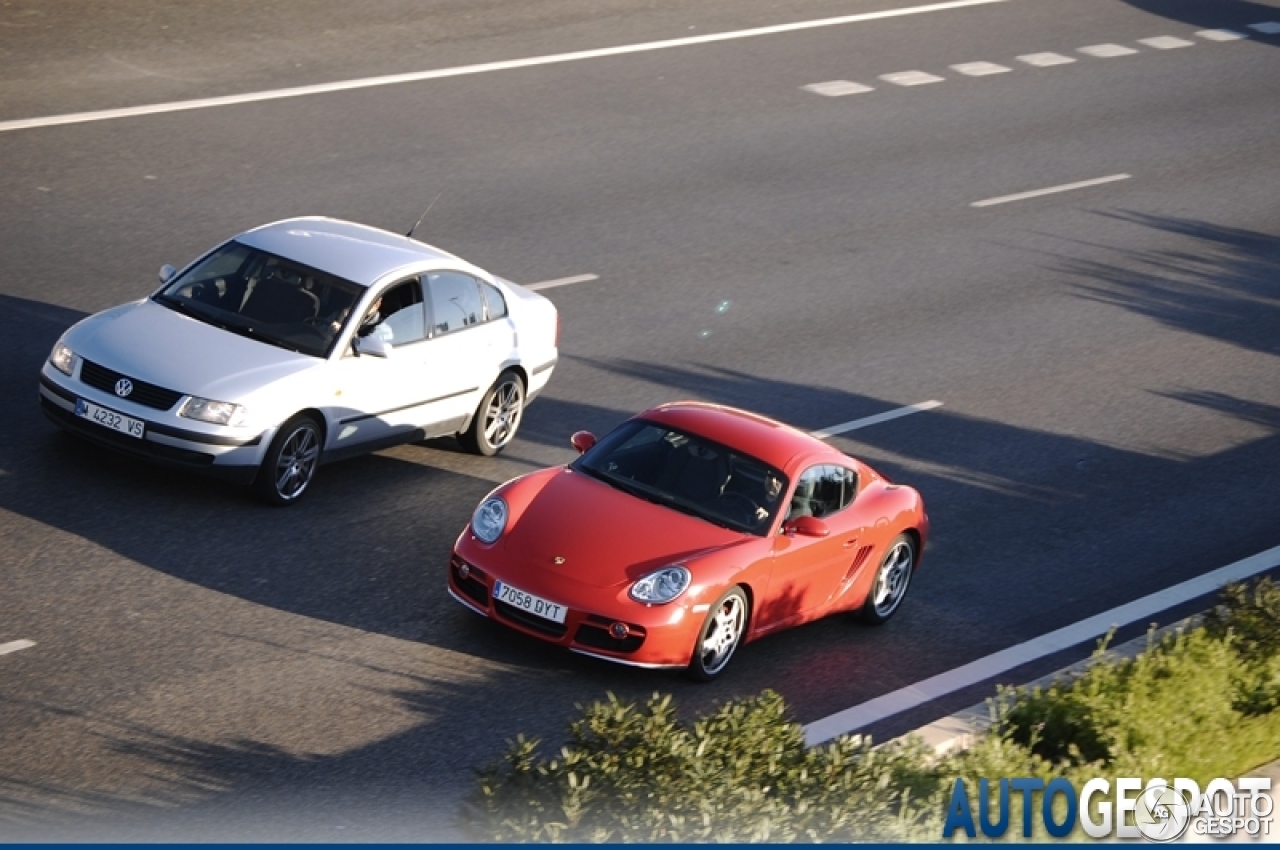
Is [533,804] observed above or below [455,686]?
above

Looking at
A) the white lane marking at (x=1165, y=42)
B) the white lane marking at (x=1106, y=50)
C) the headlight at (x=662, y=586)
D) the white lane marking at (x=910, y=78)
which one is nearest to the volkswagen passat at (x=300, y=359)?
the headlight at (x=662, y=586)

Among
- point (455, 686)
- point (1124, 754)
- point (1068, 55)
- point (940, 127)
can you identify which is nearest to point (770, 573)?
point (455, 686)

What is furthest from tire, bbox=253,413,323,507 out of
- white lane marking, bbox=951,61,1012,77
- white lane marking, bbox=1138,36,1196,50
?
white lane marking, bbox=1138,36,1196,50

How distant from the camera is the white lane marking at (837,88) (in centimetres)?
2541

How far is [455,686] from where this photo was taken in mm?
10586

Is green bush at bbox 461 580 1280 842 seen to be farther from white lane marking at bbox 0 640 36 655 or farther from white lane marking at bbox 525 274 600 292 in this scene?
white lane marking at bbox 525 274 600 292

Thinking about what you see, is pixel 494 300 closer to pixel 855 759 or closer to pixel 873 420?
pixel 873 420

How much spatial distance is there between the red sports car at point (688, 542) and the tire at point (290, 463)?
1717mm

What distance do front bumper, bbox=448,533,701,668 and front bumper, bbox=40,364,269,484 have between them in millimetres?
2232

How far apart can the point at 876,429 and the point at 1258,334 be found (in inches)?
226

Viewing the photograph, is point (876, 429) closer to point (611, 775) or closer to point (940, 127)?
point (611, 775)

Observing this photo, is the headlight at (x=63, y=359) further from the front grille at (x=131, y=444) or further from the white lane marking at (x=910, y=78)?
the white lane marking at (x=910, y=78)

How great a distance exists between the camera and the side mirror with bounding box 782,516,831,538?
455 inches

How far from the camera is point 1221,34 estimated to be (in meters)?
32.1
